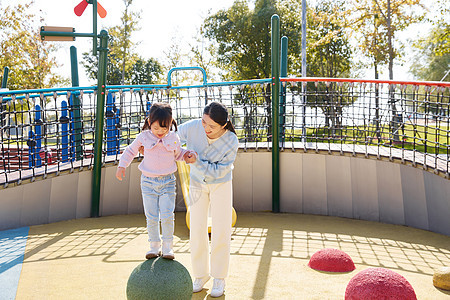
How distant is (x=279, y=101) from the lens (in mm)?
7730

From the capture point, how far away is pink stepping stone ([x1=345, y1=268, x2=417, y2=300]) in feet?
11.6

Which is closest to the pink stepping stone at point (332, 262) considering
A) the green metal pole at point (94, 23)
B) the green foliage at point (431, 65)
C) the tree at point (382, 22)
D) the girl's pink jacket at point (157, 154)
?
the girl's pink jacket at point (157, 154)

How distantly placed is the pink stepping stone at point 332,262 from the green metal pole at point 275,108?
2.85m

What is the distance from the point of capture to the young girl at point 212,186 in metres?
3.66

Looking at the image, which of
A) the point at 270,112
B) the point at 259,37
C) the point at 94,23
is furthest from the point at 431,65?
the point at 94,23

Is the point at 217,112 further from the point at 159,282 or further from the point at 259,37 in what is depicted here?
the point at 259,37

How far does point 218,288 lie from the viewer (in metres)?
3.83

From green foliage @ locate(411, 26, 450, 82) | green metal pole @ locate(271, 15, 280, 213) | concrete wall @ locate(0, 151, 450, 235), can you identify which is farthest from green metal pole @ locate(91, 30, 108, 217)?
green foliage @ locate(411, 26, 450, 82)

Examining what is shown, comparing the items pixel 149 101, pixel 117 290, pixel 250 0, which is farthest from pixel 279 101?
pixel 250 0

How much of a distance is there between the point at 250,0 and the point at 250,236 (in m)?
20.1

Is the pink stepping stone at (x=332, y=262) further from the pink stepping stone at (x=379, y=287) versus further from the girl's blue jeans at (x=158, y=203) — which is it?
the girl's blue jeans at (x=158, y=203)

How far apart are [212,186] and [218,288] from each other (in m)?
0.84

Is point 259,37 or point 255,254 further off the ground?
point 259,37

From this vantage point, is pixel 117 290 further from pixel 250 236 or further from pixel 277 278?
pixel 250 236
